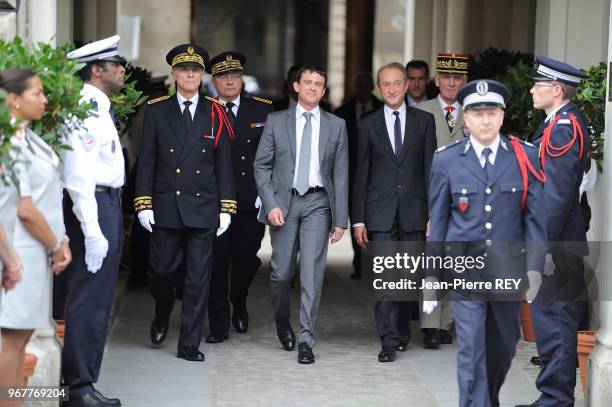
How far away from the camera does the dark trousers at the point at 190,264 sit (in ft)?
28.5

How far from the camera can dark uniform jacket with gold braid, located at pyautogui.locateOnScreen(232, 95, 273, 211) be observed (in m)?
9.56

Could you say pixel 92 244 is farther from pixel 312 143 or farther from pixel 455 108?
pixel 455 108

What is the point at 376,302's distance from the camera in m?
8.91

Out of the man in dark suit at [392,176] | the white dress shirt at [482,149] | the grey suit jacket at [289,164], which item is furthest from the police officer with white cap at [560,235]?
the grey suit jacket at [289,164]

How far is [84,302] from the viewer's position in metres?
7.20

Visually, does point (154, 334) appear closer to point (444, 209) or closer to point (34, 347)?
point (34, 347)

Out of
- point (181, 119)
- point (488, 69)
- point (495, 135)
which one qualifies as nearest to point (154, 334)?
point (181, 119)

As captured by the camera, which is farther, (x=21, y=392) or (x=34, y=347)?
(x=34, y=347)

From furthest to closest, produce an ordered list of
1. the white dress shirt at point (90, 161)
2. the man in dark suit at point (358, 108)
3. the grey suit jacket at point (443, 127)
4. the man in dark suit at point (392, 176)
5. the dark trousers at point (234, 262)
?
1. the man in dark suit at point (358, 108)
2. the dark trousers at point (234, 262)
3. the grey suit jacket at point (443, 127)
4. the man in dark suit at point (392, 176)
5. the white dress shirt at point (90, 161)

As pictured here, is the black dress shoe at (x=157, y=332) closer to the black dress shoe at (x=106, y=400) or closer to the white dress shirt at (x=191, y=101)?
the white dress shirt at (x=191, y=101)

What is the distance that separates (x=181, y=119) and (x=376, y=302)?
177cm

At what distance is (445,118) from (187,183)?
198cm

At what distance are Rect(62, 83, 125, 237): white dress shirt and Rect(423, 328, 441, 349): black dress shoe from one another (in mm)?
3008

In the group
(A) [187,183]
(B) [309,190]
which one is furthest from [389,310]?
(A) [187,183]
